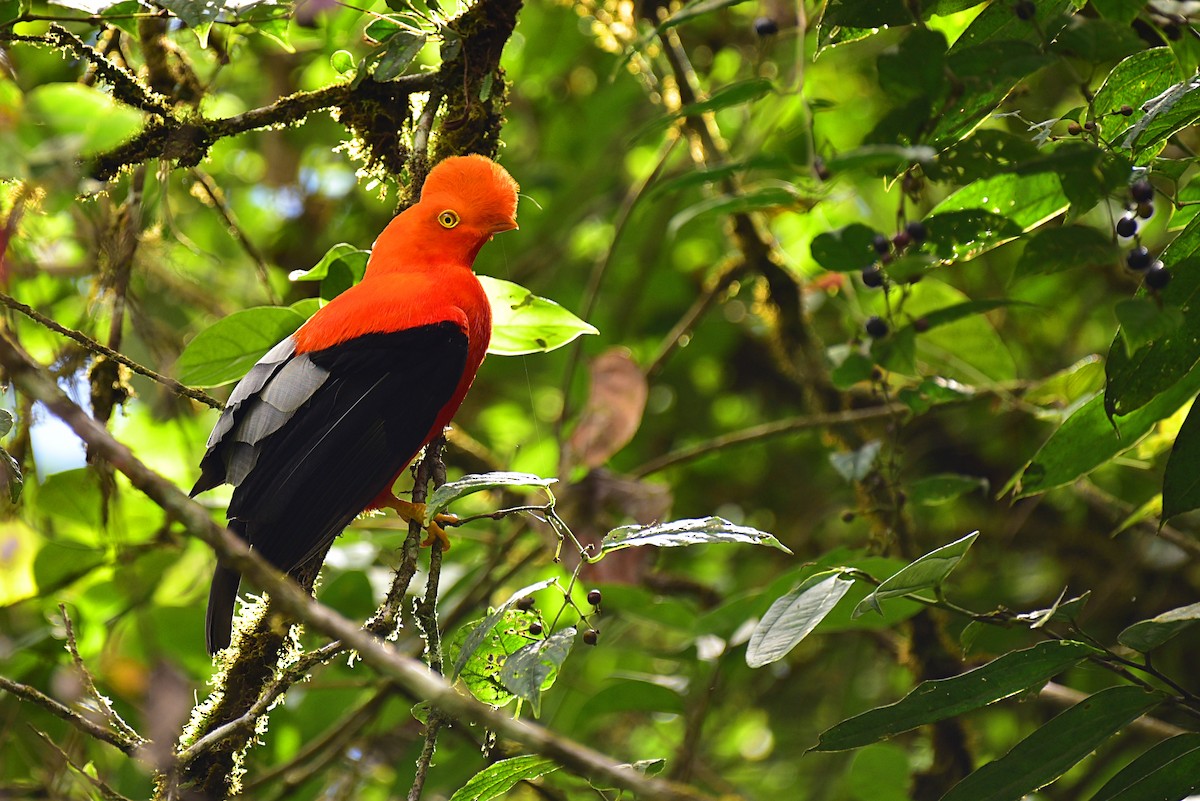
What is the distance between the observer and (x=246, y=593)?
257 centimetres

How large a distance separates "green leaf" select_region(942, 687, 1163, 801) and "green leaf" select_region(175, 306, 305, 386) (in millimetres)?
1688

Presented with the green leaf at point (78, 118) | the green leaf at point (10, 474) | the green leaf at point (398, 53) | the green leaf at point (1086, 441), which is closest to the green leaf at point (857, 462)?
the green leaf at point (1086, 441)

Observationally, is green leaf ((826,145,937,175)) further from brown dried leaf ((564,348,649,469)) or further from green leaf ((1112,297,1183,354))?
brown dried leaf ((564,348,649,469))

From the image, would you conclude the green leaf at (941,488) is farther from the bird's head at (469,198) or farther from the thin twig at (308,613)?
the thin twig at (308,613)

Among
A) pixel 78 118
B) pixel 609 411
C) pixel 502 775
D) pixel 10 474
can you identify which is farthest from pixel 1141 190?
pixel 10 474

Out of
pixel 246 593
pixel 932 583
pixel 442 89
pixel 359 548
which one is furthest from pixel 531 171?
pixel 932 583

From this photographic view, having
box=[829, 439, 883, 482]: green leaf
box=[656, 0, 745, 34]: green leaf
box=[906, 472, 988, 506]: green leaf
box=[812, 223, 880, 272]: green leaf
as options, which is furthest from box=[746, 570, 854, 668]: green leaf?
box=[656, 0, 745, 34]: green leaf

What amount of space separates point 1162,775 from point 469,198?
1.82 m

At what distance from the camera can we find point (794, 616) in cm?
184

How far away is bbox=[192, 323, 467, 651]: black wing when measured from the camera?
2283 millimetres

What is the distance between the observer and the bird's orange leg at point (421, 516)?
2.16m

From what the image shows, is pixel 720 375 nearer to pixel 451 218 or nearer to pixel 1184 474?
pixel 451 218

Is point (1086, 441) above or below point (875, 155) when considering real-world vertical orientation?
below

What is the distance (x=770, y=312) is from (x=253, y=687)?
7.35ft
